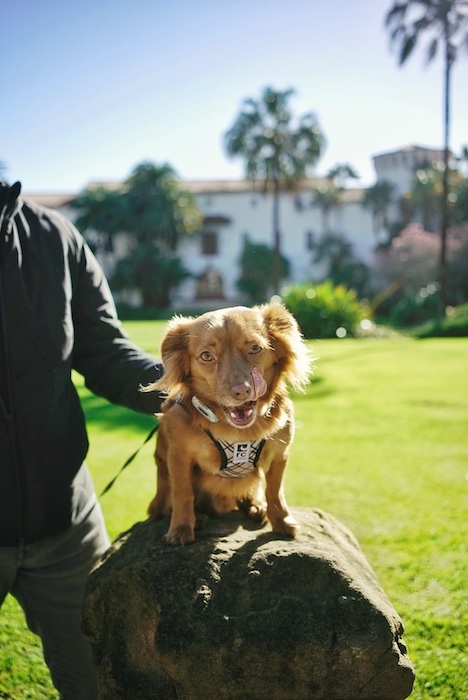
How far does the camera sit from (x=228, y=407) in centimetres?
218

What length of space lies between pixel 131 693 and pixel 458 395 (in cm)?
859

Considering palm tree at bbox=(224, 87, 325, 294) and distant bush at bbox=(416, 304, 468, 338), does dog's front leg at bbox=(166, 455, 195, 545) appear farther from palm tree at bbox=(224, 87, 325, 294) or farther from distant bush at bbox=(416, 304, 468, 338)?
palm tree at bbox=(224, 87, 325, 294)

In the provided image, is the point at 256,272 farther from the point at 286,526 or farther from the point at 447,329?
the point at 286,526

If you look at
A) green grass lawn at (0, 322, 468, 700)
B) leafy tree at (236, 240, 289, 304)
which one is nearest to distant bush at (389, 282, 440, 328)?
leafy tree at (236, 240, 289, 304)

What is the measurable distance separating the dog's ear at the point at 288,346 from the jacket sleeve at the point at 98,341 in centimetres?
70

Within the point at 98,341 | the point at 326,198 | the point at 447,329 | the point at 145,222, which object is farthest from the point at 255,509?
the point at 326,198

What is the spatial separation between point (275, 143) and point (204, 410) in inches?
1442

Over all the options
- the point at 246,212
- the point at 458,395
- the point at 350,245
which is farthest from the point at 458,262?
the point at 458,395

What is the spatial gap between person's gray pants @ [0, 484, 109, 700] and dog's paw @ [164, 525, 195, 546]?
560 mm

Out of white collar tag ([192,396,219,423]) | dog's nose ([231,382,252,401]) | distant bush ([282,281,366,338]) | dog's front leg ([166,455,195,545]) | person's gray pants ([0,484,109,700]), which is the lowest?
distant bush ([282,281,366,338])

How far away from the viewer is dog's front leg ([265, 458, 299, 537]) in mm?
2463

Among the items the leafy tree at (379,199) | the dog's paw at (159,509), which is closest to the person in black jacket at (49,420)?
the dog's paw at (159,509)

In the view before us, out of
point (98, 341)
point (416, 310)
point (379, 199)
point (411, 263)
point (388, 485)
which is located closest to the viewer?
point (98, 341)

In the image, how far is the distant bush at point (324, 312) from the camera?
19203 millimetres
